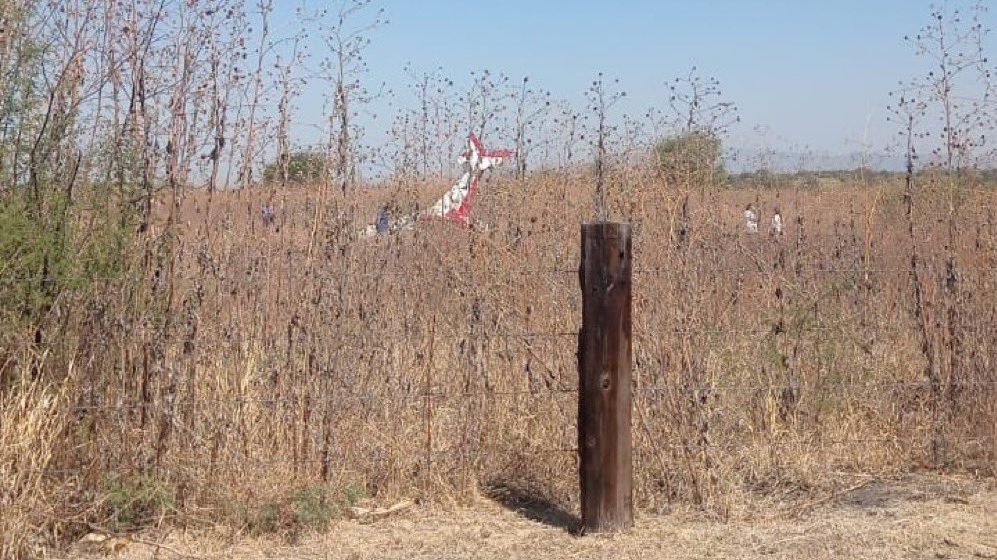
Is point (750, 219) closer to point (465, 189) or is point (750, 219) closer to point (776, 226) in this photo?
point (776, 226)

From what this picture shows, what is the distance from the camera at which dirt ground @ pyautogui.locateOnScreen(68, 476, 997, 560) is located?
19.2ft

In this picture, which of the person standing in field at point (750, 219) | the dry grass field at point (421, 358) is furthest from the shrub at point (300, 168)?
the person standing in field at point (750, 219)

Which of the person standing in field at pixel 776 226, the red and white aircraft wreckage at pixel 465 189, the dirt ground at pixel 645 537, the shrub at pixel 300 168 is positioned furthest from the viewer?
the person standing in field at pixel 776 226

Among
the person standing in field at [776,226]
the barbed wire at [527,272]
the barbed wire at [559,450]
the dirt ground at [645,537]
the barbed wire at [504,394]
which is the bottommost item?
the dirt ground at [645,537]

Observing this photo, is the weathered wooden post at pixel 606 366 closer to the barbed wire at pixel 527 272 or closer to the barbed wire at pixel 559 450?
the barbed wire at pixel 559 450

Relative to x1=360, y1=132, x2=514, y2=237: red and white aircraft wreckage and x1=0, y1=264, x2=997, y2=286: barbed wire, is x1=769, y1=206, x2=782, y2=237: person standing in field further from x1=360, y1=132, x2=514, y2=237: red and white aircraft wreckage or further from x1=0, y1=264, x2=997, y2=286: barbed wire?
x1=360, y1=132, x2=514, y2=237: red and white aircraft wreckage

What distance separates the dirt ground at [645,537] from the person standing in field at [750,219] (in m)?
3.15

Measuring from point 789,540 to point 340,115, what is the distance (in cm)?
348

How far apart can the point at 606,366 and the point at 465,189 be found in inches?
111

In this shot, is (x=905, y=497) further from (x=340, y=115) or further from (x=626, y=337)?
(x=340, y=115)

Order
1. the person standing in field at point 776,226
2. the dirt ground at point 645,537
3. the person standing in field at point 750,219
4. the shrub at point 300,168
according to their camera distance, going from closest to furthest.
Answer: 1. the dirt ground at point 645,537
2. the shrub at point 300,168
3. the person standing in field at point 776,226
4. the person standing in field at point 750,219

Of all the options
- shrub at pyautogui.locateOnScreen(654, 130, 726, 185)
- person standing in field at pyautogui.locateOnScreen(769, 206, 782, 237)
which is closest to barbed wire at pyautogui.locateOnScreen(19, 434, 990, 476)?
shrub at pyautogui.locateOnScreen(654, 130, 726, 185)

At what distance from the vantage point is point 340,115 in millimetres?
6973

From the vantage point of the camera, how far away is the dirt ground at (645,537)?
231 inches
